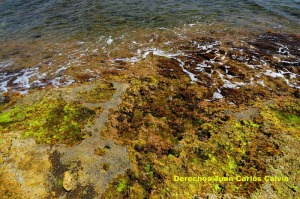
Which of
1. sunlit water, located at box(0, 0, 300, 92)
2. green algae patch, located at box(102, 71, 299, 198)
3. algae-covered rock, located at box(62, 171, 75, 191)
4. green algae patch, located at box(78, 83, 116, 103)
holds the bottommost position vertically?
algae-covered rock, located at box(62, 171, 75, 191)

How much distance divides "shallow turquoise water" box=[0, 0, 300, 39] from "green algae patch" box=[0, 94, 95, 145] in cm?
1053

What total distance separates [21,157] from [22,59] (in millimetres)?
10907

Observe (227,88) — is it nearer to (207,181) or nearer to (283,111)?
(283,111)

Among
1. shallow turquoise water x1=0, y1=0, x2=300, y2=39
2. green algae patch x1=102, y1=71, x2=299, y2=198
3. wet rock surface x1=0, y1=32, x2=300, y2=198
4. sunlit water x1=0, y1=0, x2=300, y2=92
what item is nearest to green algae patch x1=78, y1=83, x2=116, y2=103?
wet rock surface x1=0, y1=32, x2=300, y2=198

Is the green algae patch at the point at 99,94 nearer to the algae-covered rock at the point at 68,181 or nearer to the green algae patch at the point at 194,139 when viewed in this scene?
the green algae patch at the point at 194,139

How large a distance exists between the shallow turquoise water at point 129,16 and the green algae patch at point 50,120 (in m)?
10.5

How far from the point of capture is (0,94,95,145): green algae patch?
9938 mm

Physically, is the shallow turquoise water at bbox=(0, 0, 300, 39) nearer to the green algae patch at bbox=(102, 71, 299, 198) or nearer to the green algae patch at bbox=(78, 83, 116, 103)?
the green algae patch at bbox=(78, 83, 116, 103)

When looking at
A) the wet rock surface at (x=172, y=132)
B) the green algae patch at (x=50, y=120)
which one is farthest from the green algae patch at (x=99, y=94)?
the green algae patch at (x=50, y=120)

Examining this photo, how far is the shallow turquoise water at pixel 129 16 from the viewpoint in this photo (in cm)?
2127

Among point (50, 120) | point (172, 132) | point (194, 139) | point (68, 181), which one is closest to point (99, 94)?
point (50, 120)

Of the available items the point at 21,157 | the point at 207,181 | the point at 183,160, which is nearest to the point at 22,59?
the point at 21,157

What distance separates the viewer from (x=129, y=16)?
23.3 m

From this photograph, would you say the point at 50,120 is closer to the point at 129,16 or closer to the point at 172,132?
the point at 172,132
